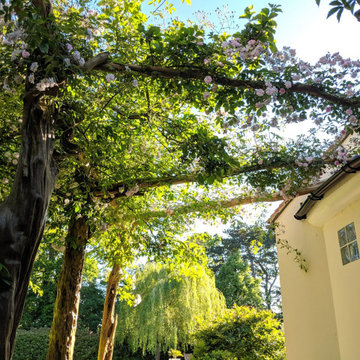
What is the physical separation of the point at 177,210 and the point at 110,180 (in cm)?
192

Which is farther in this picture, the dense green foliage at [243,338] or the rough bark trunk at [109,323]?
the rough bark trunk at [109,323]

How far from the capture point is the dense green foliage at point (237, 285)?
972 inches

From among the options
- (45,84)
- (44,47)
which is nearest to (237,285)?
(45,84)

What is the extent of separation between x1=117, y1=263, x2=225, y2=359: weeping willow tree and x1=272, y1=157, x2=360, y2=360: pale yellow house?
8248 millimetres

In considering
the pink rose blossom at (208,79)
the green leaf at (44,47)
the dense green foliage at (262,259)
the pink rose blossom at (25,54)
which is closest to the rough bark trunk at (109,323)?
the pink rose blossom at (208,79)

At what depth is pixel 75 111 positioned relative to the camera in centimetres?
494

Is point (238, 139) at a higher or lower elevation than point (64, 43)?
higher

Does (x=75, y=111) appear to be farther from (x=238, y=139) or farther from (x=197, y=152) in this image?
(x=238, y=139)

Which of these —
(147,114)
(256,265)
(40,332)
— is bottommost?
(40,332)

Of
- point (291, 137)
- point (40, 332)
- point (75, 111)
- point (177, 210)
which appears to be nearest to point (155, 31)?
point (75, 111)

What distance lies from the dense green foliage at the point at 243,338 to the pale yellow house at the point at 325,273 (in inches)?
91.0

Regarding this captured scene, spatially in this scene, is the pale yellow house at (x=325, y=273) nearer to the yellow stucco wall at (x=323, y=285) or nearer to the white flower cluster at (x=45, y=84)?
the yellow stucco wall at (x=323, y=285)

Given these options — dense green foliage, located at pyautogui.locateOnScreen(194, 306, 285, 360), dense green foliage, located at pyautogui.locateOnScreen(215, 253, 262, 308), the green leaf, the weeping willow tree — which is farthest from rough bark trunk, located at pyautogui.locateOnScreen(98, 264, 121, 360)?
dense green foliage, located at pyautogui.locateOnScreen(215, 253, 262, 308)

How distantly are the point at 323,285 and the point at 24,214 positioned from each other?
16.3ft
